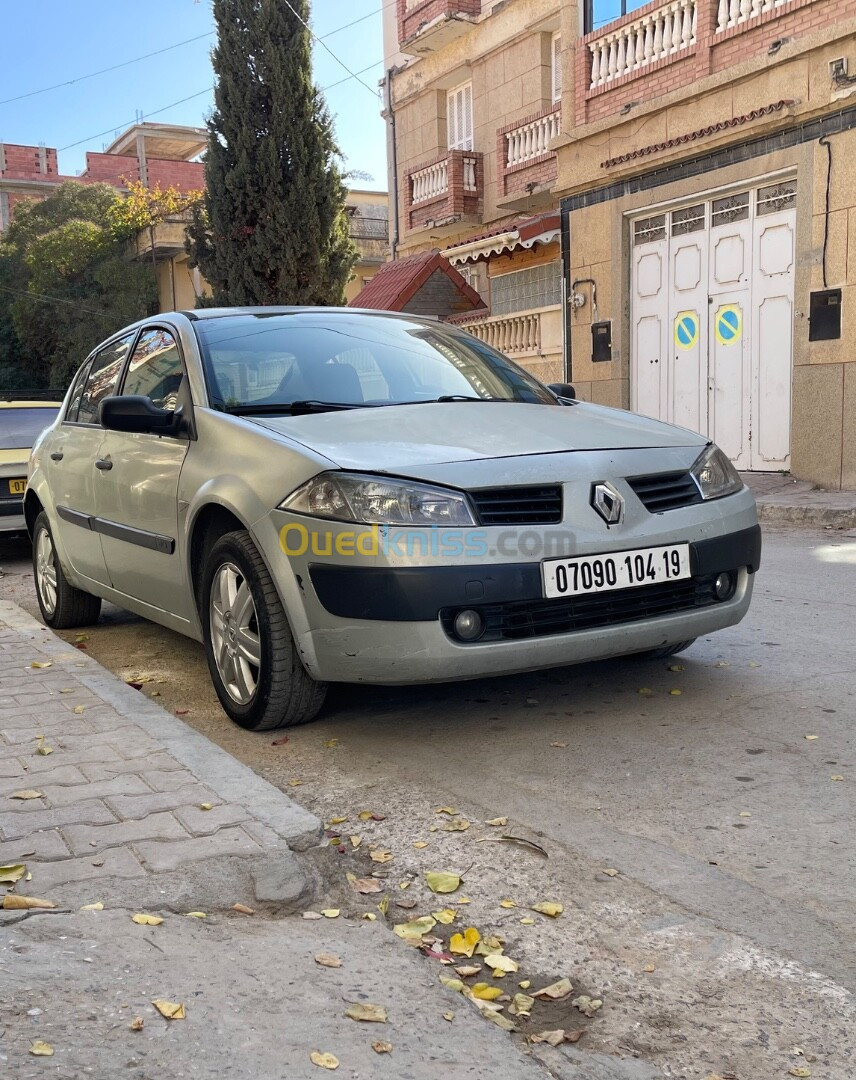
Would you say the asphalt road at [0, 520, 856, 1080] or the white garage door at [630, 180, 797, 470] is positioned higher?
the white garage door at [630, 180, 797, 470]

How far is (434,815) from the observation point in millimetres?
3145

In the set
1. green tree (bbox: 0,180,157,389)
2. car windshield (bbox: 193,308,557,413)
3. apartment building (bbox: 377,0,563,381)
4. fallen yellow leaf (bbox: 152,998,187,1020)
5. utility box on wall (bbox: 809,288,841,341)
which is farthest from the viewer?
green tree (bbox: 0,180,157,389)

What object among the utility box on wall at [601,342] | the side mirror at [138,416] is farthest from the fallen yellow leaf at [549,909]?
the utility box on wall at [601,342]

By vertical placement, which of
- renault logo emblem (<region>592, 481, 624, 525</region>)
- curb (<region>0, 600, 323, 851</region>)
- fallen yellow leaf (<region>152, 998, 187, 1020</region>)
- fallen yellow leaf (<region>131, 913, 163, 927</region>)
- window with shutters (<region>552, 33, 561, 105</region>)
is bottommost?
curb (<region>0, 600, 323, 851</region>)

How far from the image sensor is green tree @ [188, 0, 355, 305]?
2161cm

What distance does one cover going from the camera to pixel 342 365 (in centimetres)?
459

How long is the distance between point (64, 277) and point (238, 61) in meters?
14.9

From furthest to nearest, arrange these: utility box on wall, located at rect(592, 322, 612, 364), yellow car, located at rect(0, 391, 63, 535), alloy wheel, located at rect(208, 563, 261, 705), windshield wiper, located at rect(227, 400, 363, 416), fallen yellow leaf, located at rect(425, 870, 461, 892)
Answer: utility box on wall, located at rect(592, 322, 612, 364) < yellow car, located at rect(0, 391, 63, 535) < windshield wiper, located at rect(227, 400, 363, 416) < alloy wheel, located at rect(208, 563, 261, 705) < fallen yellow leaf, located at rect(425, 870, 461, 892)

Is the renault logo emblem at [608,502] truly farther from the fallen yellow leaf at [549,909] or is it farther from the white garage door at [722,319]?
the white garage door at [722,319]

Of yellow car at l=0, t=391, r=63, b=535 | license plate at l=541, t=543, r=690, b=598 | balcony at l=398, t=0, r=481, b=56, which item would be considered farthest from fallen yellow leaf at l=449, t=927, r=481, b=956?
balcony at l=398, t=0, r=481, b=56

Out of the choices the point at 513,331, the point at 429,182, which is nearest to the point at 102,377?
the point at 513,331

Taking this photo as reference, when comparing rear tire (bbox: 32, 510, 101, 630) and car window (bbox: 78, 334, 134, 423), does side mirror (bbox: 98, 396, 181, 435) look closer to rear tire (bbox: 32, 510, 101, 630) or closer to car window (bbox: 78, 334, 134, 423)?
car window (bbox: 78, 334, 134, 423)

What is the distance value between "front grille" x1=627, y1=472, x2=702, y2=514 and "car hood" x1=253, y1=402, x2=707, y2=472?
0.14m

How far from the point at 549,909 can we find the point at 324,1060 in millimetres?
796
